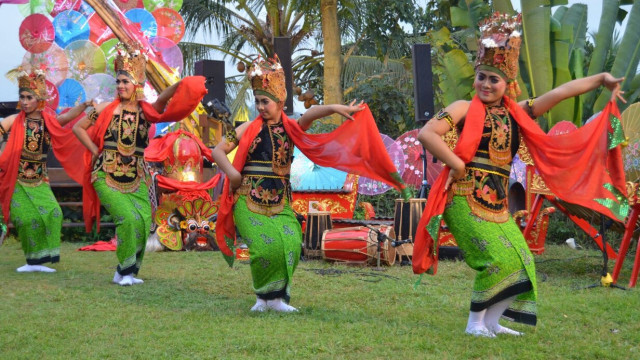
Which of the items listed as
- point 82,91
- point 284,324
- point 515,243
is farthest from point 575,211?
point 82,91

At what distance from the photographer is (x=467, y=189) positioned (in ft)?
15.2

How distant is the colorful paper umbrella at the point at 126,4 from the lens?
38.9 ft

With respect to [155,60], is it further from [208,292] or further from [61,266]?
[208,292]

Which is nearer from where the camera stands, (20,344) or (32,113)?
(20,344)

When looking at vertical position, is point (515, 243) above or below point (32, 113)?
below

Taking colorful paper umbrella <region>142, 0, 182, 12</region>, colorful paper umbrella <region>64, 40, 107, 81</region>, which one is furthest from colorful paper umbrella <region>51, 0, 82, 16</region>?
colorful paper umbrella <region>142, 0, 182, 12</region>

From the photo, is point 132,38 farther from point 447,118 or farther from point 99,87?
point 447,118

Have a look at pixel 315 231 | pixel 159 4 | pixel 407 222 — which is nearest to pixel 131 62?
pixel 315 231

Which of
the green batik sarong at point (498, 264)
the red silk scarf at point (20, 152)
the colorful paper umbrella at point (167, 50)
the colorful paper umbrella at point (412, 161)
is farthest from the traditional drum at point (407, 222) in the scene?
the colorful paper umbrella at point (167, 50)

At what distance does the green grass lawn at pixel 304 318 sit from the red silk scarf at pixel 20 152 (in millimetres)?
981

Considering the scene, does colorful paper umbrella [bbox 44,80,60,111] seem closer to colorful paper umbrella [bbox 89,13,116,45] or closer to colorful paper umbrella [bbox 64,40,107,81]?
colorful paper umbrella [bbox 64,40,107,81]

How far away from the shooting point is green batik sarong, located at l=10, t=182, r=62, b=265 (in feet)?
27.3

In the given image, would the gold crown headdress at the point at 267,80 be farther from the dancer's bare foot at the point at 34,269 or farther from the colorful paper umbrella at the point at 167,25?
the colorful paper umbrella at the point at 167,25

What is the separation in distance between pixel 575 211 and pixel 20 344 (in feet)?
18.4
